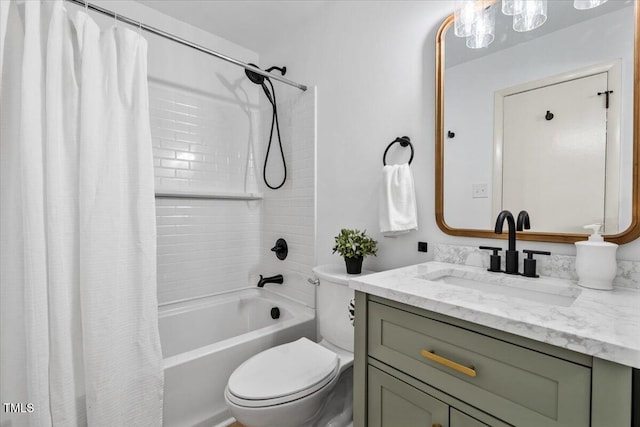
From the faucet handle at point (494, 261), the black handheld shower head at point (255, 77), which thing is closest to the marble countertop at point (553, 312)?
the faucet handle at point (494, 261)

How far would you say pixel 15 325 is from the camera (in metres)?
1.05

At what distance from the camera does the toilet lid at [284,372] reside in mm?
1153

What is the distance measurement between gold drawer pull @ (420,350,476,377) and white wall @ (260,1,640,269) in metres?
0.64

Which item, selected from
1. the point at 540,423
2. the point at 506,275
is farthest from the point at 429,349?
the point at 506,275

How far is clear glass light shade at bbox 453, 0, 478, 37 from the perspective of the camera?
1226 mm

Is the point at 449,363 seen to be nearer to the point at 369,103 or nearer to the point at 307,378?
the point at 307,378

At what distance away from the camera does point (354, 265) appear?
1519 mm

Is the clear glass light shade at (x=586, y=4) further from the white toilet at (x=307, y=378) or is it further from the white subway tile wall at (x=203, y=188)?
the white subway tile wall at (x=203, y=188)

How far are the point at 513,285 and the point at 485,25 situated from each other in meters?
1.02

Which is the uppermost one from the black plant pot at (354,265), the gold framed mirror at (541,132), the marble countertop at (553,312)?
the gold framed mirror at (541,132)

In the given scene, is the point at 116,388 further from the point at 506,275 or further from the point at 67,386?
Result: the point at 506,275

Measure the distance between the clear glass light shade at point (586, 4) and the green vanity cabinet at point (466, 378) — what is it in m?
1.11

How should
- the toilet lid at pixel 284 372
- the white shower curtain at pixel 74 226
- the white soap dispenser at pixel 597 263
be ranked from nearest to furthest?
the white soap dispenser at pixel 597 263, the white shower curtain at pixel 74 226, the toilet lid at pixel 284 372

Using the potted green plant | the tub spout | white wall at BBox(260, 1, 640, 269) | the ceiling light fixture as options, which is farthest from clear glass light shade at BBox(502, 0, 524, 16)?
the tub spout
